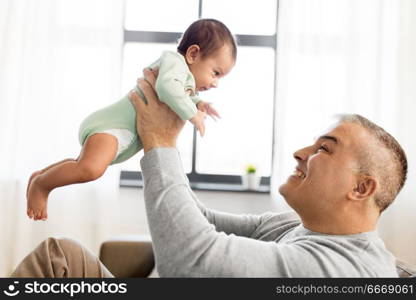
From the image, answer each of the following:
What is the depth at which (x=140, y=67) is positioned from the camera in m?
3.74

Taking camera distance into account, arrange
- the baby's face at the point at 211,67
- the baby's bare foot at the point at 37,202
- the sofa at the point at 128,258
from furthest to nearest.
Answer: the sofa at the point at 128,258
the baby's face at the point at 211,67
the baby's bare foot at the point at 37,202

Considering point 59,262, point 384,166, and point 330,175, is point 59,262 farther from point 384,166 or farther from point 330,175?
point 384,166

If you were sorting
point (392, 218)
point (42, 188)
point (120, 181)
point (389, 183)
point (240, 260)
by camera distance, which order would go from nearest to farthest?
point (240, 260) < point (389, 183) < point (42, 188) < point (392, 218) < point (120, 181)

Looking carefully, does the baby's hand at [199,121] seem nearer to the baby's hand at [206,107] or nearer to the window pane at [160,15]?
the baby's hand at [206,107]

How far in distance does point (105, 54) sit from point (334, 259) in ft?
9.01

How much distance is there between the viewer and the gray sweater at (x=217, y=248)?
1.14 m

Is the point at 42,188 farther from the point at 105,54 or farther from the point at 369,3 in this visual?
→ the point at 369,3

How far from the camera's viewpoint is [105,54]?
3531 mm

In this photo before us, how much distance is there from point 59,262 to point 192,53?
2.72ft

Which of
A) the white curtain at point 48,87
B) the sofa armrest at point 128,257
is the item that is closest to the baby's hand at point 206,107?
the sofa armrest at point 128,257

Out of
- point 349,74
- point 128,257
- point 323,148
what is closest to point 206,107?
point 323,148

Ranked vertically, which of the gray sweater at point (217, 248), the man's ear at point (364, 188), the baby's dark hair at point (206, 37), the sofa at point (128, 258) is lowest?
the sofa at point (128, 258)

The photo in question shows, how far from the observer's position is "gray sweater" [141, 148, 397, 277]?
3.76 feet

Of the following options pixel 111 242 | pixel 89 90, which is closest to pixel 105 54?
pixel 89 90
